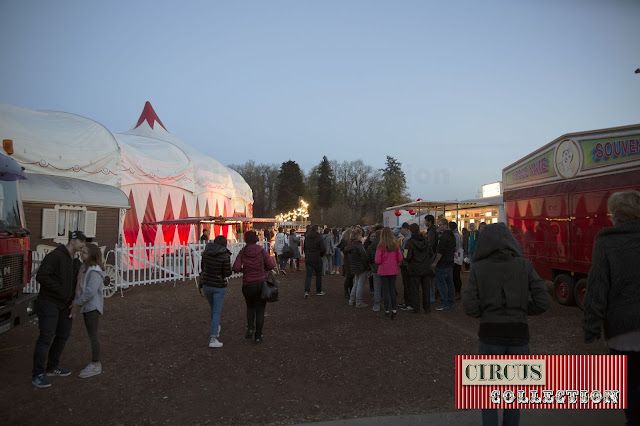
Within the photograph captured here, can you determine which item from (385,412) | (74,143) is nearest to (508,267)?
(385,412)

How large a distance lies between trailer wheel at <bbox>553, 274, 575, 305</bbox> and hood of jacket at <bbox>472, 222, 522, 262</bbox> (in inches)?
237

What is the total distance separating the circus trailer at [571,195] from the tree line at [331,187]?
144 ft

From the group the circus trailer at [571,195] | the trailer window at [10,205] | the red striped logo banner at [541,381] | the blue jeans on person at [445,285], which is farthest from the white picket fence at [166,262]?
the red striped logo banner at [541,381]

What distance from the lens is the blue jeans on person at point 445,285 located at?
779 centimetres

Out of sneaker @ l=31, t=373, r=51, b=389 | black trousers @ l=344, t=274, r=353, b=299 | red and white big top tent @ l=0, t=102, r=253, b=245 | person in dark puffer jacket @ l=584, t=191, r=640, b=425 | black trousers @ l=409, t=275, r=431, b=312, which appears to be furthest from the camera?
red and white big top tent @ l=0, t=102, r=253, b=245

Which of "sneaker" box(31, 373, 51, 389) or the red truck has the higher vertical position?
the red truck

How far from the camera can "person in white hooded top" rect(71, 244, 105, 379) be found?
437cm

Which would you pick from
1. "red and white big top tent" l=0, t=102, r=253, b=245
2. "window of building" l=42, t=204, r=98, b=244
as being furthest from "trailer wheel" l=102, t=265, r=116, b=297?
"red and white big top tent" l=0, t=102, r=253, b=245

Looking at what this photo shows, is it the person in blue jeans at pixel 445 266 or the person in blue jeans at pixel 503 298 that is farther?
the person in blue jeans at pixel 445 266

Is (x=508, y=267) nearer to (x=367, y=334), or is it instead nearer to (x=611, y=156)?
(x=367, y=334)

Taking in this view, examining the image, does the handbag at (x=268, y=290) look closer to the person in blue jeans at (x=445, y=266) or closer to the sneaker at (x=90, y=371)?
the sneaker at (x=90, y=371)

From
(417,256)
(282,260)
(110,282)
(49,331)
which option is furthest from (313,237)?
(49,331)

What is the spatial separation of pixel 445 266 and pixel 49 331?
643 cm

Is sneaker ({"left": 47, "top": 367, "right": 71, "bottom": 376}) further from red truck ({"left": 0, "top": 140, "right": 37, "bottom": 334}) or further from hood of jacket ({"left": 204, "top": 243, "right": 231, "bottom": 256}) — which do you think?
hood of jacket ({"left": 204, "top": 243, "right": 231, "bottom": 256})
